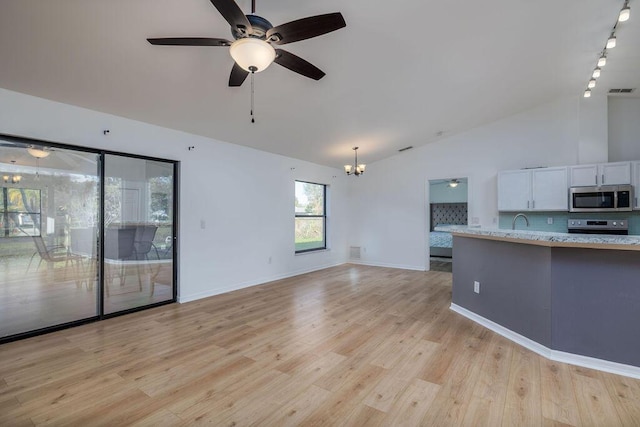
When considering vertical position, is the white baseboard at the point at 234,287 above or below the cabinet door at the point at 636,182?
below

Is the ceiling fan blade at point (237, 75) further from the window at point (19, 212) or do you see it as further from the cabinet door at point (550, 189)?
the cabinet door at point (550, 189)

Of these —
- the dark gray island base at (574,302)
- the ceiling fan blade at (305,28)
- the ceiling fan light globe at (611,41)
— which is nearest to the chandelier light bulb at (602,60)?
the ceiling fan light globe at (611,41)

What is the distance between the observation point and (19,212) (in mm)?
3180

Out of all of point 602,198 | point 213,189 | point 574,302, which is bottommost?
point 574,302

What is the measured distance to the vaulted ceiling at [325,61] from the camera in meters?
2.37

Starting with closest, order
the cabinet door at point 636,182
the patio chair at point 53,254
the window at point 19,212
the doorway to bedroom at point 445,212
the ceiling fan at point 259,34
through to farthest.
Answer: the ceiling fan at point 259,34 < the window at point 19,212 < the patio chair at point 53,254 < the cabinet door at point 636,182 < the doorway to bedroom at point 445,212

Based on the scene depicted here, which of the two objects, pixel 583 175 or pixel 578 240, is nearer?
pixel 578 240

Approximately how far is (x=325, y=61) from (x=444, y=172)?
445 centimetres

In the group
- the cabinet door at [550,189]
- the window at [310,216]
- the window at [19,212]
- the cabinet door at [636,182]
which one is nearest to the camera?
the window at [19,212]

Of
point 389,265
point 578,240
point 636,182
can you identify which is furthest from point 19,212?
point 636,182

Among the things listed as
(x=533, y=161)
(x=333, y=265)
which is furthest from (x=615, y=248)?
(x=333, y=265)

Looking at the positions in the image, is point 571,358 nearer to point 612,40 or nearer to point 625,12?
point 625,12

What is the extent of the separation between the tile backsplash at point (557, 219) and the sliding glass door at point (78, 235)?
6107 millimetres

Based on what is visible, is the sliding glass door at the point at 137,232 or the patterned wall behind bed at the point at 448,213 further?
the patterned wall behind bed at the point at 448,213
